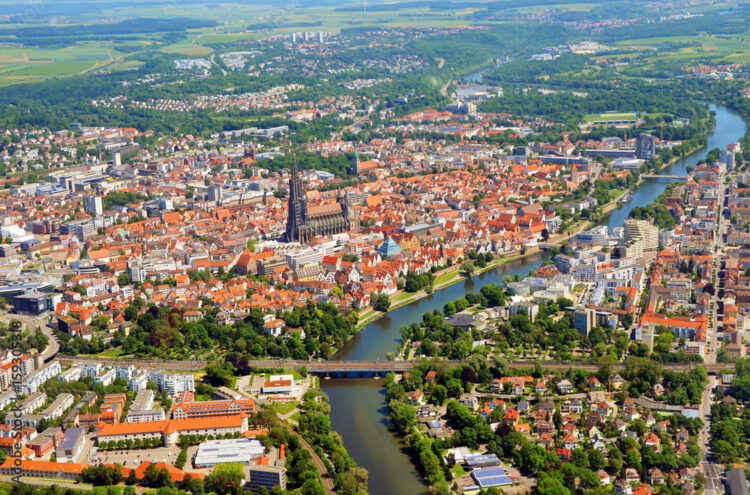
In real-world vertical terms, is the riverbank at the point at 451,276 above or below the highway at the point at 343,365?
below

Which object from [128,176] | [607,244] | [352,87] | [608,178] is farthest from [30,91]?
[607,244]

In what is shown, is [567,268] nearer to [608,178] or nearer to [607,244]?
[607,244]

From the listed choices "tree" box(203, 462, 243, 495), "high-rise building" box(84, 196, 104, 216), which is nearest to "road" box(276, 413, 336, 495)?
"tree" box(203, 462, 243, 495)

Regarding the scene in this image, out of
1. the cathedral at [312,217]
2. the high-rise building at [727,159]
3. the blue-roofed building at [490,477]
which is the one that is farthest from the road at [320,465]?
the high-rise building at [727,159]

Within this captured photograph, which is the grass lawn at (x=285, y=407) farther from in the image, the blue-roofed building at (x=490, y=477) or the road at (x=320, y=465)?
the blue-roofed building at (x=490, y=477)

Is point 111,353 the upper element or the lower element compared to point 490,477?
lower

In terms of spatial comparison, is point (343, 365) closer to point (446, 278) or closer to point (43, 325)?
point (446, 278)

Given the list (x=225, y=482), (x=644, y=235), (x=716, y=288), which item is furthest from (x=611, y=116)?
(x=225, y=482)
